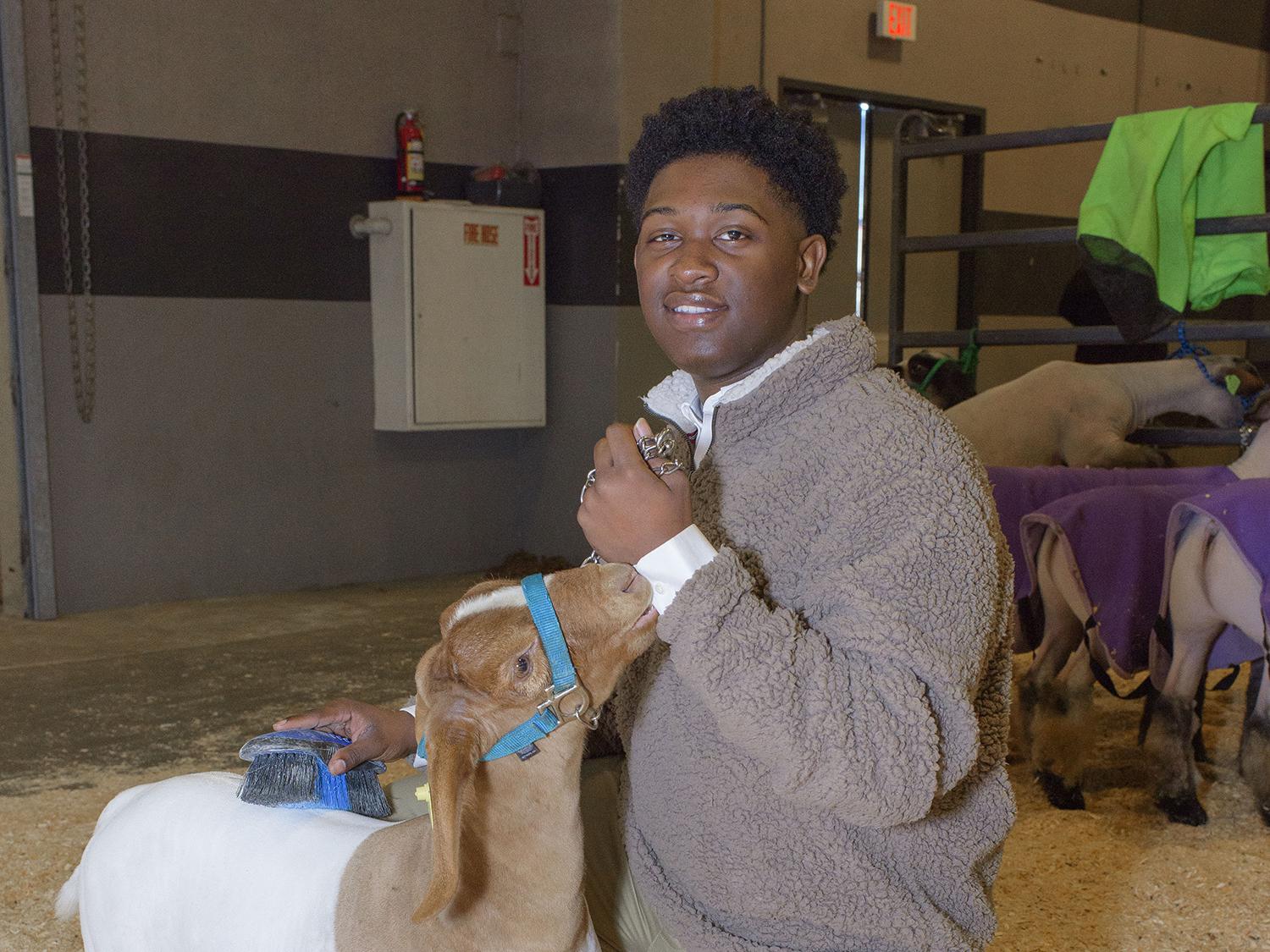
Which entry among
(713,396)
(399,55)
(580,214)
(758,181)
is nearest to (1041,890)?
(713,396)

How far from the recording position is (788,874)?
1.41m

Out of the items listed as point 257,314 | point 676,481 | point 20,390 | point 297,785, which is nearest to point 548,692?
point 676,481

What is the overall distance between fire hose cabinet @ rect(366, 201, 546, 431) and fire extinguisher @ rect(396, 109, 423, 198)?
15 cm

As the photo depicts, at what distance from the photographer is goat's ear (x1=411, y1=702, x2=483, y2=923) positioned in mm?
1228

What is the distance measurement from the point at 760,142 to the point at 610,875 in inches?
37.5

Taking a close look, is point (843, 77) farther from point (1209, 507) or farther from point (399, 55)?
point (1209, 507)

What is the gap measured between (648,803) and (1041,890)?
153cm

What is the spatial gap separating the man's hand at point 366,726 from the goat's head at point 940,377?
3.32 m

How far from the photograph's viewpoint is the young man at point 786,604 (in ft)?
4.04

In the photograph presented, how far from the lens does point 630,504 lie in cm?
127

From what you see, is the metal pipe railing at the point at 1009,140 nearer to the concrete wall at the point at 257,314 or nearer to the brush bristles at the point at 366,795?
the concrete wall at the point at 257,314

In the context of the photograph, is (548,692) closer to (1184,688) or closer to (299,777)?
(299,777)

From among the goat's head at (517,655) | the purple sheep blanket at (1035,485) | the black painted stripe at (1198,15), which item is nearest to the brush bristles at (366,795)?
the goat's head at (517,655)

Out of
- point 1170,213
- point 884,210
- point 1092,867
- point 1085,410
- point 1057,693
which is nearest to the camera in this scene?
point 1092,867
